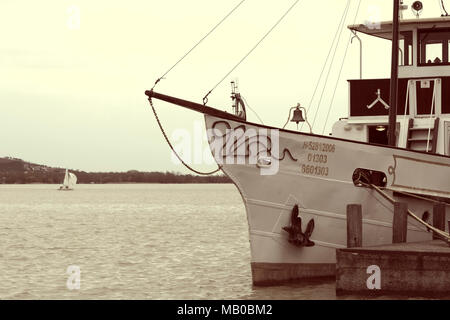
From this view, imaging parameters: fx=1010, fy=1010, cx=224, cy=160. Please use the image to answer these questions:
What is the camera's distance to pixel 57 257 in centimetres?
3312

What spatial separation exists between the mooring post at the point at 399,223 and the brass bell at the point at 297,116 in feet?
9.73

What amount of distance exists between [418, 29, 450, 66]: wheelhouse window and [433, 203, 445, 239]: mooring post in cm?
421

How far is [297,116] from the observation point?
21.2 m

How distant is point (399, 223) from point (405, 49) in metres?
5.95

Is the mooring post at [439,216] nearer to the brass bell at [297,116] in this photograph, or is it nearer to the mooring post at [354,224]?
the mooring post at [354,224]

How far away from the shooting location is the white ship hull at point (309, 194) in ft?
63.2

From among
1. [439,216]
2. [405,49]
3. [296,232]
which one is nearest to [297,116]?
[296,232]

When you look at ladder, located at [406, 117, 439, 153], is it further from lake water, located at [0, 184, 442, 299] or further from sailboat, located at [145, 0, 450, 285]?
lake water, located at [0, 184, 442, 299]

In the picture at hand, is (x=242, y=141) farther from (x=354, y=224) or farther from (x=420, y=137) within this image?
(x=420, y=137)
